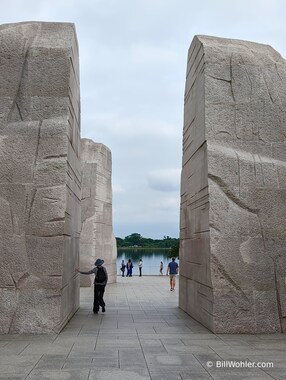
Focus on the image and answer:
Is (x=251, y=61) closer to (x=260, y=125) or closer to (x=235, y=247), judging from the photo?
(x=260, y=125)

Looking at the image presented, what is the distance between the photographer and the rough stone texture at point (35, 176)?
7191 mm

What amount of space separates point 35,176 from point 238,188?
360cm

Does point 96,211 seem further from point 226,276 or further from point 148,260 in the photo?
point 148,260

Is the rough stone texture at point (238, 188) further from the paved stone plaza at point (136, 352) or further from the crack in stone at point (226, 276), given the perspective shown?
the paved stone plaza at point (136, 352)

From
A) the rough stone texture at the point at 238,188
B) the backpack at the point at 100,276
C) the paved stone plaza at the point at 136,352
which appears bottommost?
the paved stone plaza at the point at 136,352

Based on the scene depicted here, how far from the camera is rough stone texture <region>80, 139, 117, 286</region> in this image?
57.2 ft

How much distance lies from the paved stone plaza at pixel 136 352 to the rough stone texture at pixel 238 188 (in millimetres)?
525

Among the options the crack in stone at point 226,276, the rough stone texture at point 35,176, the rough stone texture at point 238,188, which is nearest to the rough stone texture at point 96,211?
the rough stone texture at point 238,188

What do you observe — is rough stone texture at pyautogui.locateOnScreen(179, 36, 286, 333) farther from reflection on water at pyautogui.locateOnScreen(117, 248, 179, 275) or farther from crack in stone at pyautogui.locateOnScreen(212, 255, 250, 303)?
reflection on water at pyautogui.locateOnScreen(117, 248, 179, 275)

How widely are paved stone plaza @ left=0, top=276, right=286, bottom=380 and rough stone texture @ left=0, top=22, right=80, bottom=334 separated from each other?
62 cm

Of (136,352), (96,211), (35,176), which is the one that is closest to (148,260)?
(96,211)

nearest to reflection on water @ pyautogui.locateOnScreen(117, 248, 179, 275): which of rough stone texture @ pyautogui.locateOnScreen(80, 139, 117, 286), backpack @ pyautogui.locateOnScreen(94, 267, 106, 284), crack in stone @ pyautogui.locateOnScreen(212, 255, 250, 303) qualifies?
rough stone texture @ pyautogui.locateOnScreen(80, 139, 117, 286)

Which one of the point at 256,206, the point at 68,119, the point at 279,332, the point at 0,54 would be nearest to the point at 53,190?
the point at 68,119

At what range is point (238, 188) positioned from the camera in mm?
7703
